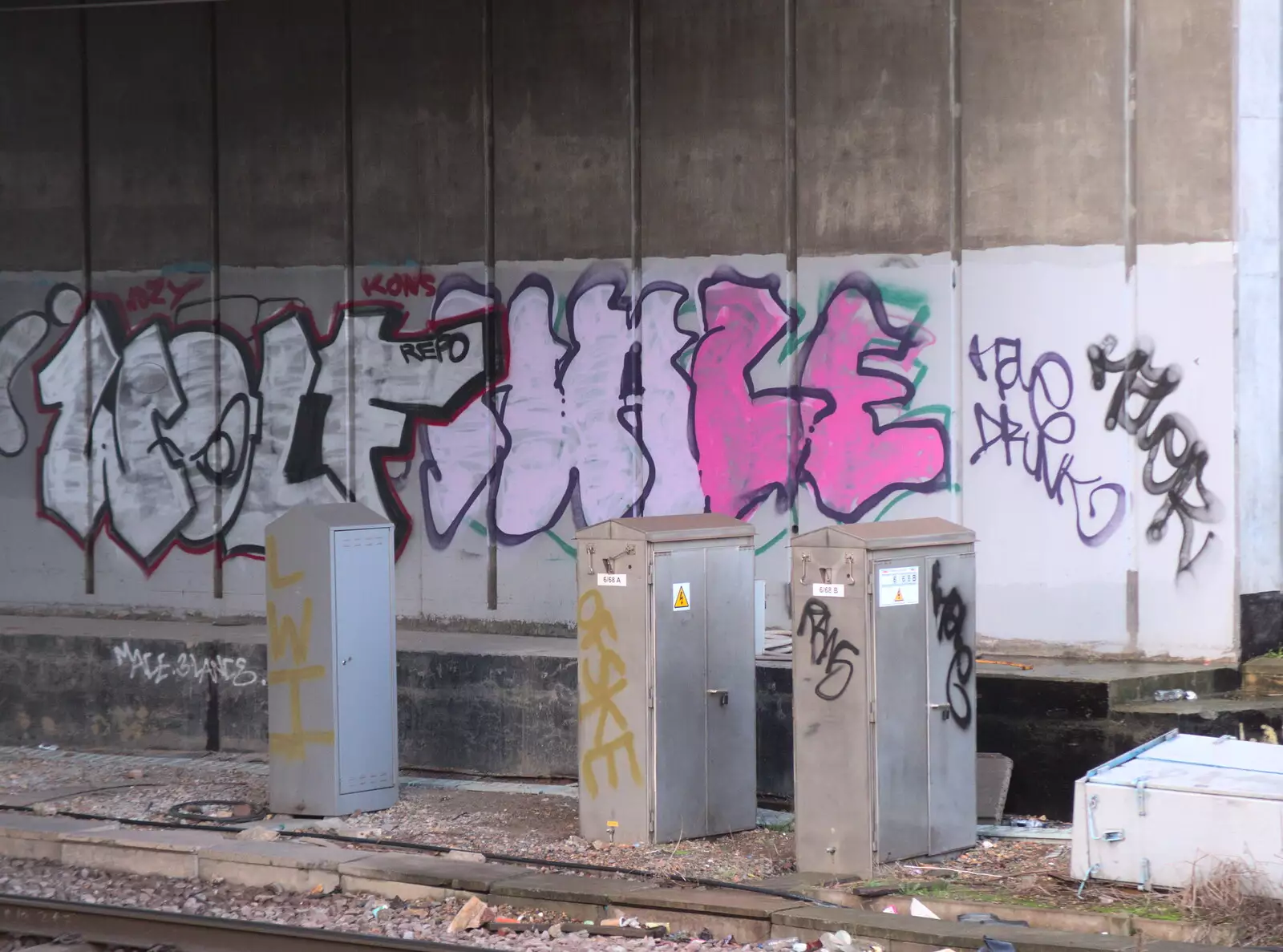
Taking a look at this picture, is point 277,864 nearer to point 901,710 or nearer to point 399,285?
point 901,710

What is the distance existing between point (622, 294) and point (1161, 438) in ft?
13.2

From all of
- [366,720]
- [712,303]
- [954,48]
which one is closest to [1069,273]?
[954,48]

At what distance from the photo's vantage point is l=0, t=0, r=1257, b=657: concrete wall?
11.0 meters

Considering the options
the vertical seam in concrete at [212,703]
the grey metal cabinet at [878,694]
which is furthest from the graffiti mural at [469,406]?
the grey metal cabinet at [878,694]

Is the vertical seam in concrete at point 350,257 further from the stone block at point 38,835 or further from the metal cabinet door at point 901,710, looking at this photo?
the metal cabinet door at point 901,710

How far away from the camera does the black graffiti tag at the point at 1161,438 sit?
10.8 metres

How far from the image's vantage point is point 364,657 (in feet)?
33.3

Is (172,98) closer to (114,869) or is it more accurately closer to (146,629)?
(146,629)

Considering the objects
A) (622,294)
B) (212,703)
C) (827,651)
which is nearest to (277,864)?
(827,651)

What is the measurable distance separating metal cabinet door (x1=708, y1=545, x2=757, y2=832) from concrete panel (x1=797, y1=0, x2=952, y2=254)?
3.29 metres

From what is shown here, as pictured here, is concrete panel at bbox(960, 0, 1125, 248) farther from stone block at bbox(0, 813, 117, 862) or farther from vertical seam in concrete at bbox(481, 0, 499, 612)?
Answer: stone block at bbox(0, 813, 117, 862)

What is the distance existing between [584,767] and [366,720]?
5.03 feet

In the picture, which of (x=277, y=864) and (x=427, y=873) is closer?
(x=427, y=873)

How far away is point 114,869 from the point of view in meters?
9.43
